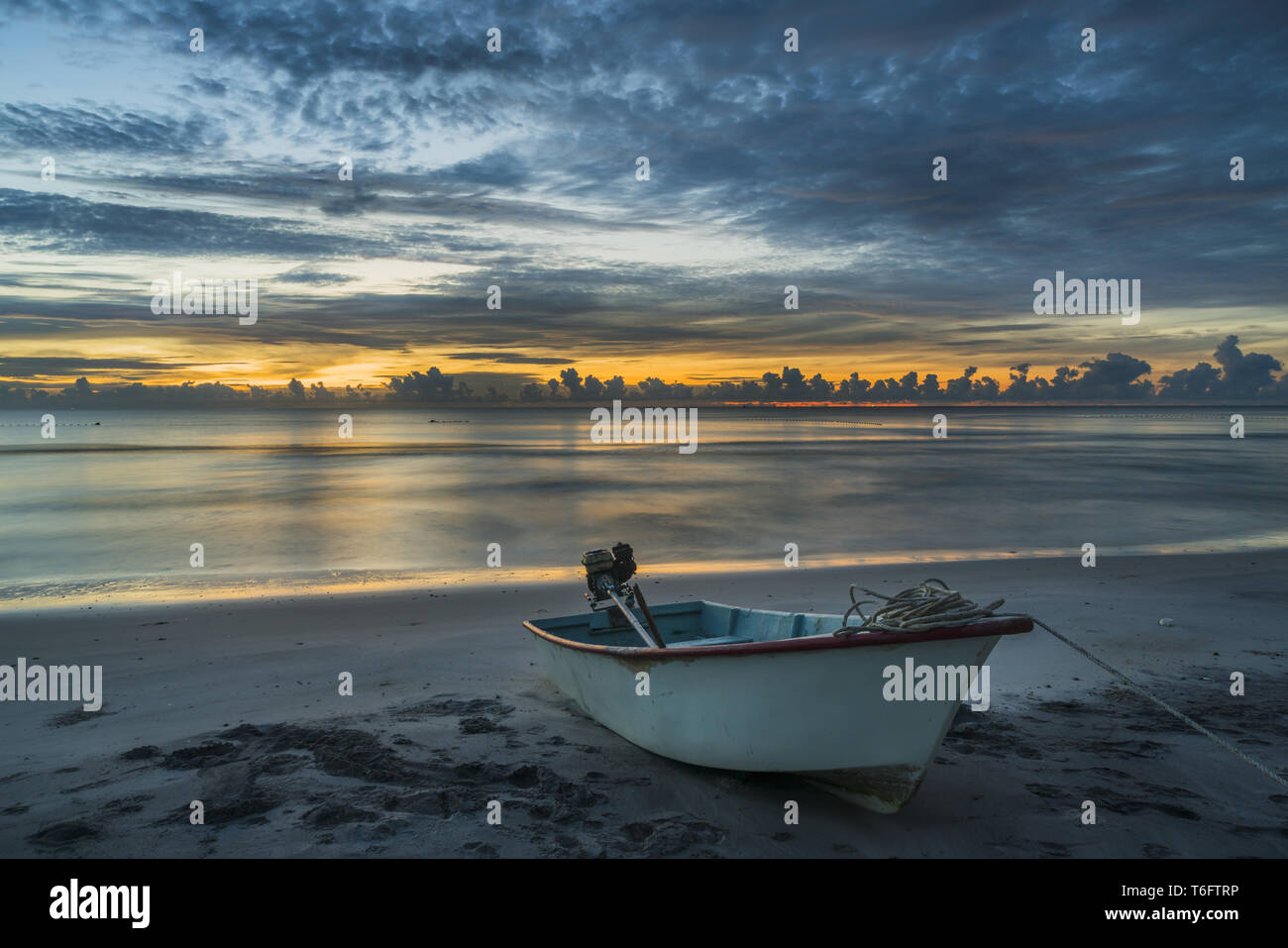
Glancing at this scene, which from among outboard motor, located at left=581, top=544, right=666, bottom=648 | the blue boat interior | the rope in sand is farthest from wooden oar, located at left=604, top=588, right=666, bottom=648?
the rope in sand

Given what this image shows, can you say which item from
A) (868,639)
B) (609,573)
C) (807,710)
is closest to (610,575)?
(609,573)

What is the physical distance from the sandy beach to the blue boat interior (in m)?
0.69

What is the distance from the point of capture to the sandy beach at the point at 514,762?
4.71 metres

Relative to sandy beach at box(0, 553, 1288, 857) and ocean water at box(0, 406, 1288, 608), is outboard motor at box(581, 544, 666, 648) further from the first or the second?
ocean water at box(0, 406, 1288, 608)

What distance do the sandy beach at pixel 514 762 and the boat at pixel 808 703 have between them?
0.62ft

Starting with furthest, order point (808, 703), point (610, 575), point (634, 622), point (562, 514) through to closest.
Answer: point (562, 514) → point (610, 575) → point (634, 622) → point (808, 703)

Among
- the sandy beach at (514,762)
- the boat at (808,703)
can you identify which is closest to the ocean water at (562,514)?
the sandy beach at (514,762)

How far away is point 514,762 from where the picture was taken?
19.2 feet

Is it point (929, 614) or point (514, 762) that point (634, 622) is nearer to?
point (514, 762)

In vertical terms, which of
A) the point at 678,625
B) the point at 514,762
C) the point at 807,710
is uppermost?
the point at 807,710

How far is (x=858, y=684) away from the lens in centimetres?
467

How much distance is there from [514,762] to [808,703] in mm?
2307

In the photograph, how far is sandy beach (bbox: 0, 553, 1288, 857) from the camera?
4711 millimetres
